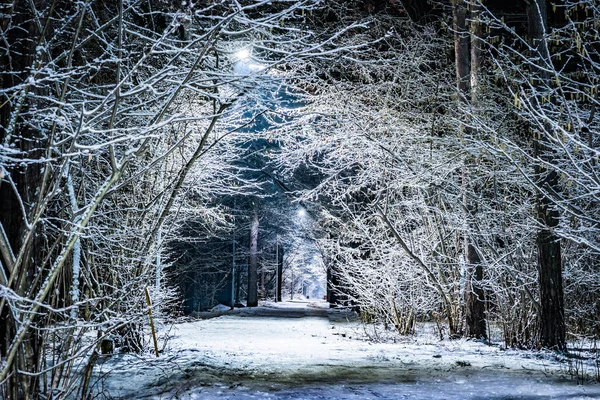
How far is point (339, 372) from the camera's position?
650 cm

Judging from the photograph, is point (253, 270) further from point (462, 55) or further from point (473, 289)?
point (462, 55)

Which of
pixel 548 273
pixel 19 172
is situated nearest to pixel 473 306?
pixel 548 273

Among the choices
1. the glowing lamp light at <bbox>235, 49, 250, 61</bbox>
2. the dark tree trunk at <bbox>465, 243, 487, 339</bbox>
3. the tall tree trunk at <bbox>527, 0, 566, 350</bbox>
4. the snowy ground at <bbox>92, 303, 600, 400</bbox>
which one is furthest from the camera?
the dark tree trunk at <bbox>465, 243, 487, 339</bbox>

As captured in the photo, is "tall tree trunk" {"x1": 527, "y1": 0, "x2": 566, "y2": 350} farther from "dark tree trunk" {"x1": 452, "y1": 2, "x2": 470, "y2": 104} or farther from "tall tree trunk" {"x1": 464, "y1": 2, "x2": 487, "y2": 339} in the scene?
"dark tree trunk" {"x1": 452, "y1": 2, "x2": 470, "y2": 104}

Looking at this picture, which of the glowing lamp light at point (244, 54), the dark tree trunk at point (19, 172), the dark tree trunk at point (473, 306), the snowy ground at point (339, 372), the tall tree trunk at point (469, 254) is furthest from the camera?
the dark tree trunk at point (473, 306)

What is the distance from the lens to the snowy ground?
16.8ft

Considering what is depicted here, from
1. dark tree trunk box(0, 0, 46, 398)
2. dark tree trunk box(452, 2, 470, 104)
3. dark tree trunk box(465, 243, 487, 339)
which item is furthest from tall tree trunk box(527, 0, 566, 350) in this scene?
dark tree trunk box(0, 0, 46, 398)

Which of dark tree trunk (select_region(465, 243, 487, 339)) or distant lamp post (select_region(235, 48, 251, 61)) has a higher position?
distant lamp post (select_region(235, 48, 251, 61))

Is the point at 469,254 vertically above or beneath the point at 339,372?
above

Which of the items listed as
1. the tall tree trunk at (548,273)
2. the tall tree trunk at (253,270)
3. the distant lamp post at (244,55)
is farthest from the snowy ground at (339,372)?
the tall tree trunk at (253,270)

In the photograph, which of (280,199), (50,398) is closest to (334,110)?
(50,398)

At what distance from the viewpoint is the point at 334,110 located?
34.5 feet

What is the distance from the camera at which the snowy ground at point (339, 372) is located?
512cm

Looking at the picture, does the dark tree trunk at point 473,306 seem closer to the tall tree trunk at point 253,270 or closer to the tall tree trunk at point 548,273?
the tall tree trunk at point 548,273
